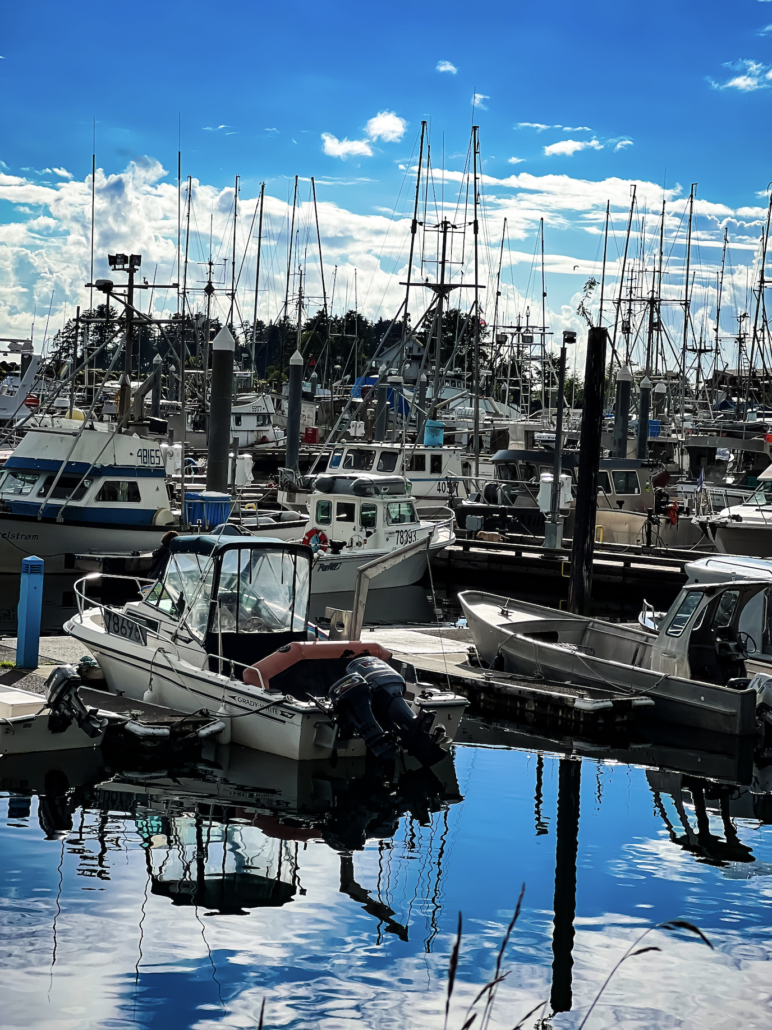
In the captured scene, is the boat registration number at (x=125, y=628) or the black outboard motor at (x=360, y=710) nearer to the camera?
the black outboard motor at (x=360, y=710)

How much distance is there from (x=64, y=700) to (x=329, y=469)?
689 inches

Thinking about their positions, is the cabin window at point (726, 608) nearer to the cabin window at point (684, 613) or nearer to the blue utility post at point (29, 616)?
the cabin window at point (684, 613)

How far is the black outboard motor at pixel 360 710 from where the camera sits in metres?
10.9

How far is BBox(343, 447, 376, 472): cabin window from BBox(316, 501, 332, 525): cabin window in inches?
213

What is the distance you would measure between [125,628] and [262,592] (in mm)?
1736

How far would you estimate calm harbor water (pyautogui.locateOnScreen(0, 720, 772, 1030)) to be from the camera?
6738 mm

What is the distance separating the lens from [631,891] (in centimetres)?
878

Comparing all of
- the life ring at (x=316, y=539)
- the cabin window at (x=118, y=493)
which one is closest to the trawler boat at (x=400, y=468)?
the cabin window at (x=118, y=493)

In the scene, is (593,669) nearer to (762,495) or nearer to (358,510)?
(358,510)

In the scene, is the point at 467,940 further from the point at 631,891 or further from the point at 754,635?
the point at 754,635

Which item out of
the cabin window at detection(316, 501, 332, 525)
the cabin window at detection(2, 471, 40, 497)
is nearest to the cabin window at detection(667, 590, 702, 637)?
the cabin window at detection(316, 501, 332, 525)

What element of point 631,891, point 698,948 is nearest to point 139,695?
point 631,891

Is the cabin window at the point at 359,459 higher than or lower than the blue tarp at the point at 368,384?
lower

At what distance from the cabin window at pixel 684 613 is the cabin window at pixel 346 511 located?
31.8 ft
